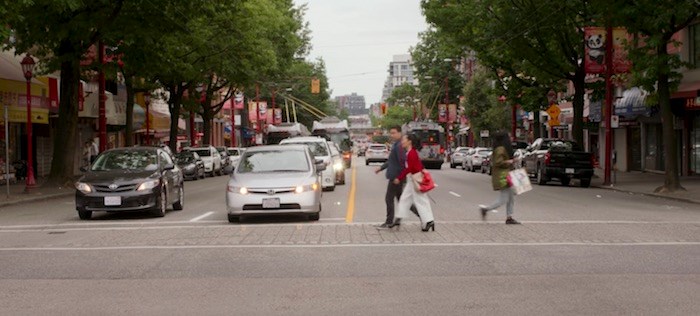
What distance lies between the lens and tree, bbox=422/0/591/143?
109 ft

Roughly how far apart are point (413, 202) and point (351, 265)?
12.6 feet

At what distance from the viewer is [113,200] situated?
56.2ft

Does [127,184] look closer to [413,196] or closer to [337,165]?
[413,196]

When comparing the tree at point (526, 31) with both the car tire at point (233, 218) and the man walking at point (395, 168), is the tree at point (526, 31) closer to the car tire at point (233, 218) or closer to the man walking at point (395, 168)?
the man walking at point (395, 168)

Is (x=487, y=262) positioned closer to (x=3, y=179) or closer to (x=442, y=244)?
(x=442, y=244)

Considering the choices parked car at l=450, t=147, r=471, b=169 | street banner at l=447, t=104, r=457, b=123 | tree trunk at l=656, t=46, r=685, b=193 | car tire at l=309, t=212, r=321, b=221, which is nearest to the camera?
car tire at l=309, t=212, r=321, b=221

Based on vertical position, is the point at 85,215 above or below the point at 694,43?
below

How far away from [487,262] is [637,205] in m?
12.1

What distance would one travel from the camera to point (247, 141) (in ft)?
340

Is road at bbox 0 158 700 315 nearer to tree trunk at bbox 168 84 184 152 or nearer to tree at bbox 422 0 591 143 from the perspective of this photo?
tree at bbox 422 0 591 143

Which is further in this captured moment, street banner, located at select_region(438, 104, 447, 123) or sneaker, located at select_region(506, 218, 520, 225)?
street banner, located at select_region(438, 104, 447, 123)

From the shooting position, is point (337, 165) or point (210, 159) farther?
point (210, 159)

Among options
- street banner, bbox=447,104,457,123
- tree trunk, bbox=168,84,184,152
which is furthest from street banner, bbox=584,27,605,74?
street banner, bbox=447,104,457,123

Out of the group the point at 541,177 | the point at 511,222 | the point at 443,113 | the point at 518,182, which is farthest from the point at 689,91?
the point at 443,113
